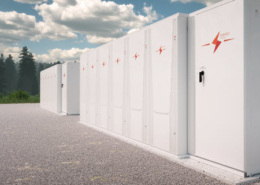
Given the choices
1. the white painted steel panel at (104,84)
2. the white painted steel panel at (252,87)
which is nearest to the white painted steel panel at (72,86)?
the white painted steel panel at (104,84)

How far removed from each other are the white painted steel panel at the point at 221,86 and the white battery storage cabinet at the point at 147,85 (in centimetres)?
32

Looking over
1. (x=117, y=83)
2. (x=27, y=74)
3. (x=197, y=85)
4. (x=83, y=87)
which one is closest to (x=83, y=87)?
(x=83, y=87)

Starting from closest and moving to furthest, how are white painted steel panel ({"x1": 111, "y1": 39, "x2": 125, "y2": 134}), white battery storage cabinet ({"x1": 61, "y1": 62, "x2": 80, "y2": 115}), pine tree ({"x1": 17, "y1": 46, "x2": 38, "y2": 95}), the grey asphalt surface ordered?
1. the grey asphalt surface
2. white painted steel panel ({"x1": 111, "y1": 39, "x2": 125, "y2": 134})
3. white battery storage cabinet ({"x1": 61, "y1": 62, "x2": 80, "y2": 115})
4. pine tree ({"x1": 17, "y1": 46, "x2": 38, "y2": 95})

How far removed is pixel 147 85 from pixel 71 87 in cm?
757

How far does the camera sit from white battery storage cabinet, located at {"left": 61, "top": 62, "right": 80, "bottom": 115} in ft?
40.1

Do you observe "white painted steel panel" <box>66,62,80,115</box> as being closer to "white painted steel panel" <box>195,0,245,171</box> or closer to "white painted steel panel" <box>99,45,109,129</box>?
"white painted steel panel" <box>99,45,109,129</box>

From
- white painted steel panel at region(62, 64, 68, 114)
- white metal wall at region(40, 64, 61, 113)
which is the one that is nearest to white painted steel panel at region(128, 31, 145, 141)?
white painted steel panel at region(62, 64, 68, 114)

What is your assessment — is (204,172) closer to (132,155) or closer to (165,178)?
(165,178)

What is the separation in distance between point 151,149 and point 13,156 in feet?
8.74

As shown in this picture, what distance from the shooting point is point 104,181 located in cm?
345

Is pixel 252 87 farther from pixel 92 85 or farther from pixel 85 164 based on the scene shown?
pixel 92 85

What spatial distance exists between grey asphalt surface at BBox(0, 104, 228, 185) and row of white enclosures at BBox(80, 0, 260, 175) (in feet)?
1.67

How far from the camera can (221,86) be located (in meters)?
3.84

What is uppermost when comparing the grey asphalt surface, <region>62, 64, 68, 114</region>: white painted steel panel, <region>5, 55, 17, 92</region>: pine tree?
<region>5, 55, 17, 92</region>: pine tree
